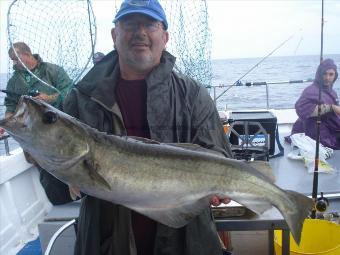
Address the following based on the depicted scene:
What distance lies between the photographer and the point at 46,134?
6.28 feet

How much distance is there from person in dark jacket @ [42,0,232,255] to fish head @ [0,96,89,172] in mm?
530

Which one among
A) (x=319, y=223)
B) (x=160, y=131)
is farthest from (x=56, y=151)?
(x=319, y=223)

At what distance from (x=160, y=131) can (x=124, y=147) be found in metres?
0.47

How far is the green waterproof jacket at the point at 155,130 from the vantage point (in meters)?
2.48

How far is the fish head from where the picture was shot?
184 cm

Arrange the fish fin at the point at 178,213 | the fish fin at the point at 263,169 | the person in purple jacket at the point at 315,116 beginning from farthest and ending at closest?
the person in purple jacket at the point at 315,116, the fish fin at the point at 263,169, the fish fin at the point at 178,213

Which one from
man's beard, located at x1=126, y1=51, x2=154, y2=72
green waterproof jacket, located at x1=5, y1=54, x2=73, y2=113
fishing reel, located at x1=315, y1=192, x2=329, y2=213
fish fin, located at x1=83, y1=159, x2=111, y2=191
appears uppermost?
man's beard, located at x1=126, y1=51, x2=154, y2=72

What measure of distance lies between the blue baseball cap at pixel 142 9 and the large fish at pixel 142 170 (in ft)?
3.16

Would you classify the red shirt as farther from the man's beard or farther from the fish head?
the fish head

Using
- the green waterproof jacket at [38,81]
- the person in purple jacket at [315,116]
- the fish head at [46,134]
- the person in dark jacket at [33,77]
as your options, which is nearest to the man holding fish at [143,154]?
the fish head at [46,134]

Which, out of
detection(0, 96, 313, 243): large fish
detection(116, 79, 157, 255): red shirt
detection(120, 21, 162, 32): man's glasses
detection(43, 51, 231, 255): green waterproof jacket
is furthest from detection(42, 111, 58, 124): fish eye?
detection(120, 21, 162, 32): man's glasses

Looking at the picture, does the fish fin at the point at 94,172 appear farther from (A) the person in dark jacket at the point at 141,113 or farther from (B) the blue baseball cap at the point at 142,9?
(B) the blue baseball cap at the point at 142,9

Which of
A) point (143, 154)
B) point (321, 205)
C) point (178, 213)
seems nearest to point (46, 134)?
point (143, 154)

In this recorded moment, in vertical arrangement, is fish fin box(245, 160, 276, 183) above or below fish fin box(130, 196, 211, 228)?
above
